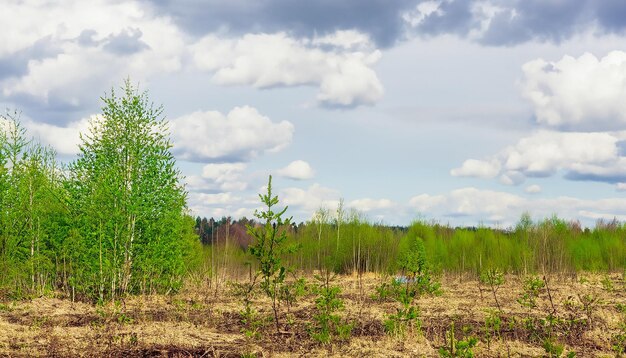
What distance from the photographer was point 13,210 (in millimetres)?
17344

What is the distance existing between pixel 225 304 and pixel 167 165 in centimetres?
470

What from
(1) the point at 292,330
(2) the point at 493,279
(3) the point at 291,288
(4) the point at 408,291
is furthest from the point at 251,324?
(2) the point at 493,279

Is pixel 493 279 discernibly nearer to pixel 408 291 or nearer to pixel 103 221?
pixel 408 291

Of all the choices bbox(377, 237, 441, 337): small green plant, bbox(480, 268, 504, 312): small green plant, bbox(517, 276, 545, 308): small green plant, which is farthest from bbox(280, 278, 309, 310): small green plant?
bbox(517, 276, 545, 308): small green plant

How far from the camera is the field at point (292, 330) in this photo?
867 cm

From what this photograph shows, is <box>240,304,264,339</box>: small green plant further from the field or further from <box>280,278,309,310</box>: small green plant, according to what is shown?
<box>280,278,309,310</box>: small green plant

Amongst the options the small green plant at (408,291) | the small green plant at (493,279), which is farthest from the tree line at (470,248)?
the small green plant at (408,291)

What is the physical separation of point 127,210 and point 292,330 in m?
7.17

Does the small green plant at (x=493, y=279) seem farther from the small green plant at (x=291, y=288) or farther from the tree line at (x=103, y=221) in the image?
the tree line at (x=103, y=221)

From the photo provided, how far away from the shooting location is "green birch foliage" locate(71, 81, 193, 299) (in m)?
15.6

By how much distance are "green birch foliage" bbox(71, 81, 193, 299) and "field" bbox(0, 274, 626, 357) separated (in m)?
0.98

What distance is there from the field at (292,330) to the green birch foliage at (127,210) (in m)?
0.98

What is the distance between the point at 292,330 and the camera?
34.3ft

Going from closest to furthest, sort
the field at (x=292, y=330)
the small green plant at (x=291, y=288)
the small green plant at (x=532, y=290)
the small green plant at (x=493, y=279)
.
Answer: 1. the field at (x=292, y=330)
2. the small green plant at (x=532, y=290)
3. the small green plant at (x=291, y=288)
4. the small green plant at (x=493, y=279)
